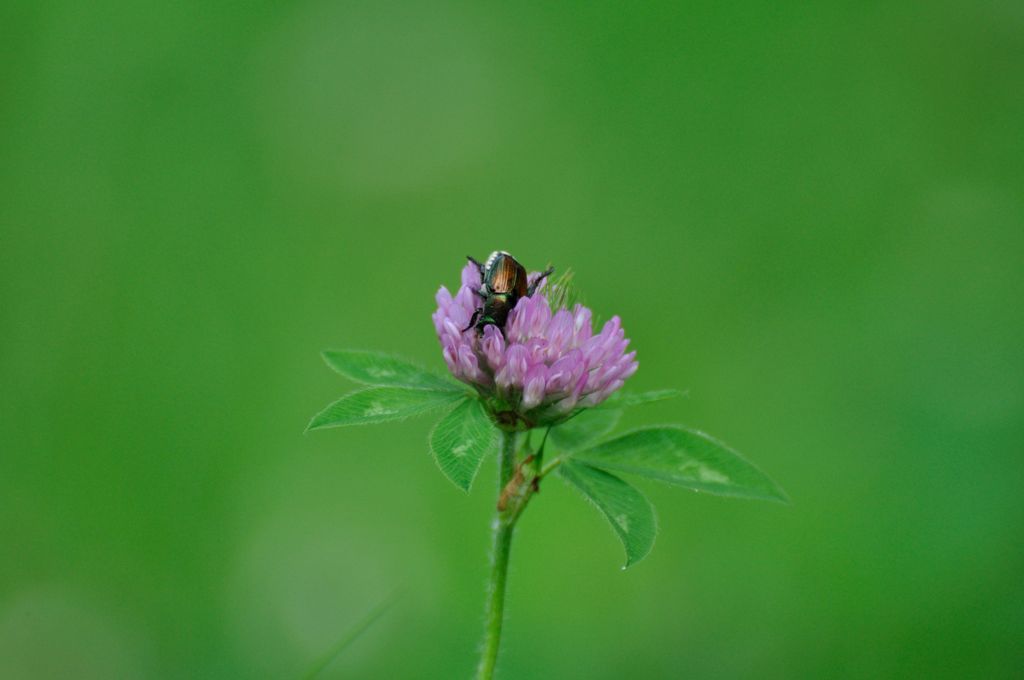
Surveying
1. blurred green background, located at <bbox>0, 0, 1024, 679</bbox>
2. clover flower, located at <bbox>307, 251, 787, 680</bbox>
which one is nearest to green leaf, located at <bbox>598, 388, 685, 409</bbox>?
clover flower, located at <bbox>307, 251, 787, 680</bbox>

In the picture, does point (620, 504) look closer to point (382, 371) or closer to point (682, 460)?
point (682, 460)

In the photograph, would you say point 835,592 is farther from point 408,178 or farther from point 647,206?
point 408,178

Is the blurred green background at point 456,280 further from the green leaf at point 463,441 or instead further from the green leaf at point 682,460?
the green leaf at point 463,441

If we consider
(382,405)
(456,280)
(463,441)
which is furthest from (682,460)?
(456,280)

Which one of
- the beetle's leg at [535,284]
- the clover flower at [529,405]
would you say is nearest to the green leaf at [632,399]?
the clover flower at [529,405]

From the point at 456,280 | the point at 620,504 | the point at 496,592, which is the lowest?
the point at 496,592
